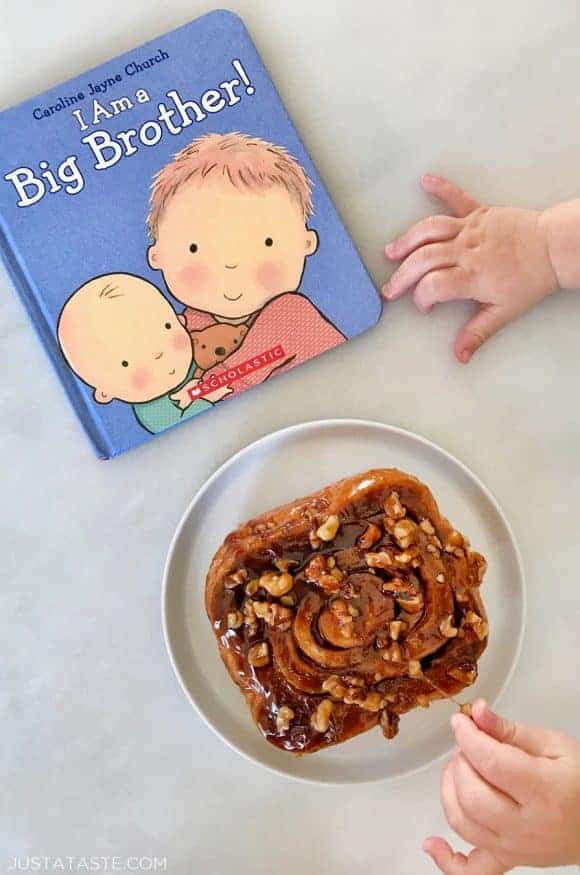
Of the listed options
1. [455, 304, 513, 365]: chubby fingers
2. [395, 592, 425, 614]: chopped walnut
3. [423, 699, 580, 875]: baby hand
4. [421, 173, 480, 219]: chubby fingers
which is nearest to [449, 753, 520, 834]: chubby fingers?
[423, 699, 580, 875]: baby hand

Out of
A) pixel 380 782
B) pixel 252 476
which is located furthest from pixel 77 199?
pixel 380 782

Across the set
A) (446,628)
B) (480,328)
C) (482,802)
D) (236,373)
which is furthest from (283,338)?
(482,802)

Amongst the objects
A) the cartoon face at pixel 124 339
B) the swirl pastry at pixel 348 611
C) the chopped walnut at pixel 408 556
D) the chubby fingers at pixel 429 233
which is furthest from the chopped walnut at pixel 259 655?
the chubby fingers at pixel 429 233

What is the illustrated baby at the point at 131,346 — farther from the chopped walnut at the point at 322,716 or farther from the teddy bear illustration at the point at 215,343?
the chopped walnut at the point at 322,716

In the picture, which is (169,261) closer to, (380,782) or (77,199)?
(77,199)

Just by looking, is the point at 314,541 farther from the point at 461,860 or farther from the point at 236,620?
the point at 461,860

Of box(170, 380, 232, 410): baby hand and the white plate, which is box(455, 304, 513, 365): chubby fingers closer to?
the white plate
